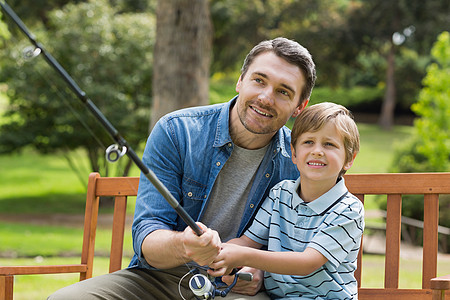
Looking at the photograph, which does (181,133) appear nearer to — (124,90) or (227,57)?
(124,90)

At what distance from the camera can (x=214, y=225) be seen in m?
2.81

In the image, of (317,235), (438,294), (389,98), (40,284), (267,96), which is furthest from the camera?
(389,98)

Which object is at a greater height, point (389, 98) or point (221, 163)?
point (389, 98)

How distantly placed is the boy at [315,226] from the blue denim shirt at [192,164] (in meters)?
0.18

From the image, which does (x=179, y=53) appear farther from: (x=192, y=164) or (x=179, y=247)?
(x=179, y=247)

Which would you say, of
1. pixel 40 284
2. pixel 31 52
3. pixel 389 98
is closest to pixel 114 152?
pixel 31 52

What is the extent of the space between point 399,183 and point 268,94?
0.89 m

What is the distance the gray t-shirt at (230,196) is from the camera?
282 centimetres

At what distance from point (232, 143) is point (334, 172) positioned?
521 mm

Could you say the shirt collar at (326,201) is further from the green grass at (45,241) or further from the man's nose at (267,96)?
the green grass at (45,241)

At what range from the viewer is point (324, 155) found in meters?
2.51

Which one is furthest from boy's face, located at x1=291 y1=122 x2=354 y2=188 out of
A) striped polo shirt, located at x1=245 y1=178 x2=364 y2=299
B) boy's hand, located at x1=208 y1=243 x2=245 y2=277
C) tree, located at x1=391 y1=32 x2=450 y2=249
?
tree, located at x1=391 y1=32 x2=450 y2=249

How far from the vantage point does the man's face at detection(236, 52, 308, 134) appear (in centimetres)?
266

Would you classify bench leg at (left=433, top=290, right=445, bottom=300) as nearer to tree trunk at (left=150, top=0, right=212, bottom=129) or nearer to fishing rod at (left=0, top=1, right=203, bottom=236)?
fishing rod at (left=0, top=1, right=203, bottom=236)
